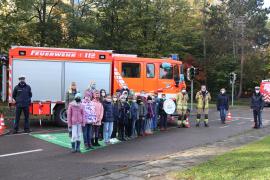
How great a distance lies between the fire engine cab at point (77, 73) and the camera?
18266 mm

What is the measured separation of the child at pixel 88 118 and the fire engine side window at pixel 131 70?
6.93m

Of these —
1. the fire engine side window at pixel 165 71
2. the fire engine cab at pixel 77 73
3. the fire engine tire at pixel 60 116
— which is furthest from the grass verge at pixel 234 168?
the fire engine side window at pixel 165 71

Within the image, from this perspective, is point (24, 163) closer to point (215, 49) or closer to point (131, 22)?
point (131, 22)

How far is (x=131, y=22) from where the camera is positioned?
136 ft

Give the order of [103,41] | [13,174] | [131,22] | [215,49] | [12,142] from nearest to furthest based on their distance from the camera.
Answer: [13,174], [12,142], [103,41], [131,22], [215,49]

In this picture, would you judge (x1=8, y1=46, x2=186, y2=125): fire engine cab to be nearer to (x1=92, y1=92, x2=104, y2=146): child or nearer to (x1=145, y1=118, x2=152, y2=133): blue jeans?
(x1=145, y1=118, x2=152, y2=133): blue jeans

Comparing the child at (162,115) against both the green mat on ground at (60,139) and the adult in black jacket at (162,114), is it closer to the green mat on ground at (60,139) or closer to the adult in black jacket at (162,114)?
the adult in black jacket at (162,114)

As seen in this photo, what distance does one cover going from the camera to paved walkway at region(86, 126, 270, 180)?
29.5ft

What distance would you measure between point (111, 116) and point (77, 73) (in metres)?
5.81

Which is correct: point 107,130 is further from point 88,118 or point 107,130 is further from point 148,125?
point 148,125

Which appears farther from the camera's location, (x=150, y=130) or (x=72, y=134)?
(x=150, y=130)

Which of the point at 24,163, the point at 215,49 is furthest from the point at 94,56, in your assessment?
the point at 215,49

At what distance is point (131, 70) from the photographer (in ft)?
65.2

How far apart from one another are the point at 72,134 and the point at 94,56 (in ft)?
25.8
